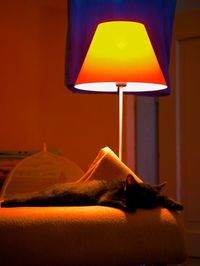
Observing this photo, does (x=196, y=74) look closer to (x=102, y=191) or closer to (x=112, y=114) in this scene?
(x=112, y=114)

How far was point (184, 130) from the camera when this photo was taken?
13.6 feet

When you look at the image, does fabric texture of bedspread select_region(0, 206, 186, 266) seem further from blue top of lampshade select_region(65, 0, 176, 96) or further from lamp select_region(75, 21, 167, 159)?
blue top of lampshade select_region(65, 0, 176, 96)

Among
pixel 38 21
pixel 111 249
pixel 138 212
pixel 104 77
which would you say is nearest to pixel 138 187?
pixel 138 212

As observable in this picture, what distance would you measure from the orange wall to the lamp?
123 cm

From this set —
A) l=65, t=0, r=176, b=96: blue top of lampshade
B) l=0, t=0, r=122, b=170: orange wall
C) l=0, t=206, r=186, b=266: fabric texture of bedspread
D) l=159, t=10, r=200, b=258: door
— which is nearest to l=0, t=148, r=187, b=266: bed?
l=0, t=206, r=186, b=266: fabric texture of bedspread

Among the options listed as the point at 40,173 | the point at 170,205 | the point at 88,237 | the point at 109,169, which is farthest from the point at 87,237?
the point at 40,173

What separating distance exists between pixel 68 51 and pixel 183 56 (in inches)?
60.5

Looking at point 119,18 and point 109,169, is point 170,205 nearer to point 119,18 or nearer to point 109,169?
point 109,169

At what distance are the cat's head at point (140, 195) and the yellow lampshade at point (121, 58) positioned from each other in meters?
0.56

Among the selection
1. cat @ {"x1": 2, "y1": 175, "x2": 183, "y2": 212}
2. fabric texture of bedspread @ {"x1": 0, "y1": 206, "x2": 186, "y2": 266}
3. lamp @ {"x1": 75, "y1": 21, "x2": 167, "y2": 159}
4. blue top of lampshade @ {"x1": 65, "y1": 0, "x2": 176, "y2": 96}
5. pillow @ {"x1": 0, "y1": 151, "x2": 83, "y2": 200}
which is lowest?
pillow @ {"x1": 0, "y1": 151, "x2": 83, "y2": 200}

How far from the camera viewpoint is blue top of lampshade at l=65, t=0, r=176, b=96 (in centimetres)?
259

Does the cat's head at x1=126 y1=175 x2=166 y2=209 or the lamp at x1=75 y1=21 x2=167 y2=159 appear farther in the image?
the lamp at x1=75 y1=21 x2=167 y2=159

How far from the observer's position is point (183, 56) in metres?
4.16

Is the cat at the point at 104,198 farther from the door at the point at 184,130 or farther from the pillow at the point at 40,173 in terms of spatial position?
the door at the point at 184,130
